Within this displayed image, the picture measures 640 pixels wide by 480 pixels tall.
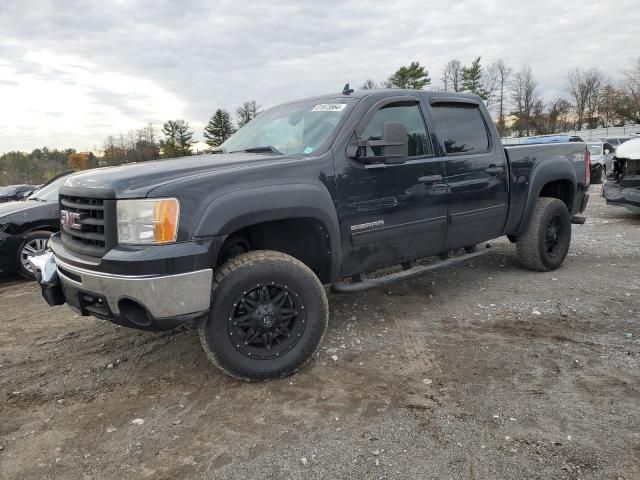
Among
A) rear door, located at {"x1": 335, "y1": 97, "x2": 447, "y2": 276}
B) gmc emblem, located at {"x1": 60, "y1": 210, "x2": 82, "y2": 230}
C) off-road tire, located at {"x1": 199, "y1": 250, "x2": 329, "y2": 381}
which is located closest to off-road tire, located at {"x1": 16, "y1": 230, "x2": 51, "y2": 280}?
gmc emblem, located at {"x1": 60, "y1": 210, "x2": 82, "y2": 230}

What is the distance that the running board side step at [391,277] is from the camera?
3971 mm

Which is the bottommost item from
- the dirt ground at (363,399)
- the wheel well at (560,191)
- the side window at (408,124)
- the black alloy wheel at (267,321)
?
the dirt ground at (363,399)

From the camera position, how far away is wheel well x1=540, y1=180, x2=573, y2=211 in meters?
6.11

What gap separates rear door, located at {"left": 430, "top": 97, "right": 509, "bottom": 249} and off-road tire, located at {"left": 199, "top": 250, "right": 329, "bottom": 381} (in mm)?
1770

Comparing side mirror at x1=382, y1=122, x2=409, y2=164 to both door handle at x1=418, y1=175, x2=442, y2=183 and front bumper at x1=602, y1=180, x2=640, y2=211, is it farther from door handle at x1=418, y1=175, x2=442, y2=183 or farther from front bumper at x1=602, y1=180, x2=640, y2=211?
front bumper at x1=602, y1=180, x2=640, y2=211

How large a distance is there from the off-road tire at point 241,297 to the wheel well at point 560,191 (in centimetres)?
396

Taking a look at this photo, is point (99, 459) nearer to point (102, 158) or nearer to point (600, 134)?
point (600, 134)

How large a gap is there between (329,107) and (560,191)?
3638 mm

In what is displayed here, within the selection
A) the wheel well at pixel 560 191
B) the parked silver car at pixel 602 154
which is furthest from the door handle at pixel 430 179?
the parked silver car at pixel 602 154

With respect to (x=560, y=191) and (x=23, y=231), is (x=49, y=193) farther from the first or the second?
(x=560, y=191)

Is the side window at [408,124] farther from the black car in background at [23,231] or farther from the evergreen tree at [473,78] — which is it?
the evergreen tree at [473,78]

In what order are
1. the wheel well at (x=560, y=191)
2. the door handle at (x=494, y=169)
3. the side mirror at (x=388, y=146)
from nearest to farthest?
the side mirror at (x=388, y=146), the door handle at (x=494, y=169), the wheel well at (x=560, y=191)

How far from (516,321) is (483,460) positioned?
7.14 ft

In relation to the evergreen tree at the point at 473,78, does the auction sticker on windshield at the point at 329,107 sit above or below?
below
